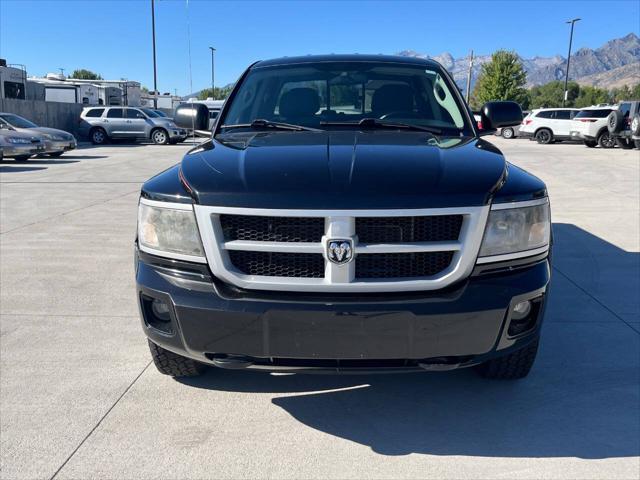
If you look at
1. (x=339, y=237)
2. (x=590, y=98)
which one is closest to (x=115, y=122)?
(x=339, y=237)

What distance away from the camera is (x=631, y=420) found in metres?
2.90

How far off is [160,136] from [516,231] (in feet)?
86.2

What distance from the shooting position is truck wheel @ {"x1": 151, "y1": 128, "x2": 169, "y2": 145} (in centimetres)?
2695

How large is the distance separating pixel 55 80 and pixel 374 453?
39.1m

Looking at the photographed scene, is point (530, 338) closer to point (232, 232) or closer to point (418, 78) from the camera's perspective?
point (232, 232)

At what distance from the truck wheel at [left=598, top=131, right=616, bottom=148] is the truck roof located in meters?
22.2

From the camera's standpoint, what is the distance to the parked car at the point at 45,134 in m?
17.6

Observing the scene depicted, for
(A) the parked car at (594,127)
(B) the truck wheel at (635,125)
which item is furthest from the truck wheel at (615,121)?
(A) the parked car at (594,127)

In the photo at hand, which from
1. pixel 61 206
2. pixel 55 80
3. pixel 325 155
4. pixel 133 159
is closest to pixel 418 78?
pixel 325 155

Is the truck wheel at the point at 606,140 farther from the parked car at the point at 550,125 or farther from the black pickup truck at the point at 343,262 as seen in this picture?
the black pickup truck at the point at 343,262

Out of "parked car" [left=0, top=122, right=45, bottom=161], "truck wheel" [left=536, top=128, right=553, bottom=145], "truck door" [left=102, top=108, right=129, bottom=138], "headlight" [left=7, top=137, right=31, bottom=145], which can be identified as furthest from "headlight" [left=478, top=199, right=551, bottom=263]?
"truck wheel" [left=536, top=128, right=553, bottom=145]

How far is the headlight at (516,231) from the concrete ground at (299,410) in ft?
2.89

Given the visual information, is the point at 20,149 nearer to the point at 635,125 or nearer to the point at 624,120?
the point at 635,125

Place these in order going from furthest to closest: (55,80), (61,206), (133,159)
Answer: (55,80) → (133,159) → (61,206)
